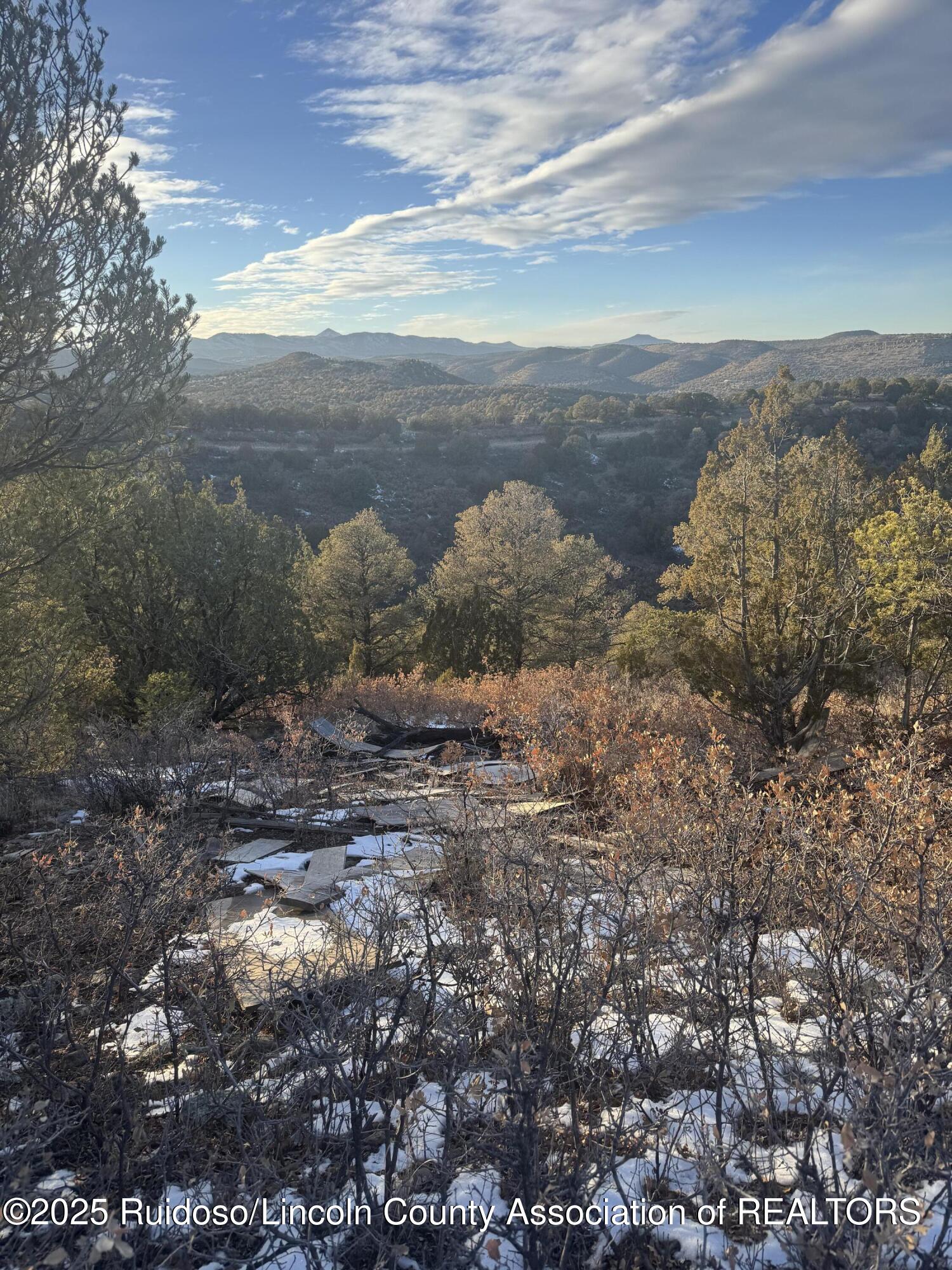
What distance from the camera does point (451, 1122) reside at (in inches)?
100

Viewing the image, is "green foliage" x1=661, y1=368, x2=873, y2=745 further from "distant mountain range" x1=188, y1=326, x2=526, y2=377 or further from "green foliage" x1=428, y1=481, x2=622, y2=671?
"distant mountain range" x1=188, y1=326, x2=526, y2=377

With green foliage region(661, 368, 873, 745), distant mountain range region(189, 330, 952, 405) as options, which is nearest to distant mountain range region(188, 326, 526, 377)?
distant mountain range region(189, 330, 952, 405)

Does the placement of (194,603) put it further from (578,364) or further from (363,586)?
(578,364)

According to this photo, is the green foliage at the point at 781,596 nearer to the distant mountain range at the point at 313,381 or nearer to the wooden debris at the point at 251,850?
the wooden debris at the point at 251,850

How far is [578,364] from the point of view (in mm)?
154500

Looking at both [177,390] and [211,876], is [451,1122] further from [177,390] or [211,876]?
[177,390]

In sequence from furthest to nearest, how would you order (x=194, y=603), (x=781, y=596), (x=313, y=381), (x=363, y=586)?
(x=313, y=381) → (x=363, y=586) → (x=194, y=603) → (x=781, y=596)

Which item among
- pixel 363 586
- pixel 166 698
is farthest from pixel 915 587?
pixel 363 586

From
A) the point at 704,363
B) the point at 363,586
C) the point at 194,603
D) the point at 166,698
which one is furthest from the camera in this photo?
the point at 704,363

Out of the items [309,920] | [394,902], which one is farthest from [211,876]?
[394,902]

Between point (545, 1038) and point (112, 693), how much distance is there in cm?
988

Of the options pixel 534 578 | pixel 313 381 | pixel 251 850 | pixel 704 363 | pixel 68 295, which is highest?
pixel 704 363

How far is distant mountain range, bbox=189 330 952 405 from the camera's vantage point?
9738 centimetres

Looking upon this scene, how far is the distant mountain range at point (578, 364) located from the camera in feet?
319
